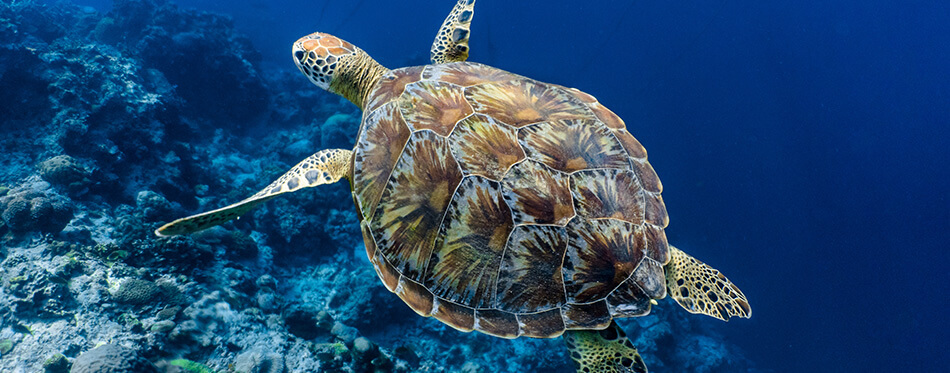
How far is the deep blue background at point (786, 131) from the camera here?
11.8 m

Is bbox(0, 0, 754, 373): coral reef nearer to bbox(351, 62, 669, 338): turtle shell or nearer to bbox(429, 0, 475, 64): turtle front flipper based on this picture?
bbox(351, 62, 669, 338): turtle shell

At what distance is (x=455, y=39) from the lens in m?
3.04

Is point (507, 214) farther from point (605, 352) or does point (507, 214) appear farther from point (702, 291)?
point (702, 291)

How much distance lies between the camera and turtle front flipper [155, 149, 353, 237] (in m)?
1.81

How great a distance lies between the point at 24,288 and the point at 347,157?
9.37ft

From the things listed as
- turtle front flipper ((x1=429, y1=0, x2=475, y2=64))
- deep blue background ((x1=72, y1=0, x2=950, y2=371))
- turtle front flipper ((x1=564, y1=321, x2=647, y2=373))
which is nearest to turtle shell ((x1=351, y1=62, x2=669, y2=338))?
turtle front flipper ((x1=564, y1=321, x2=647, y2=373))

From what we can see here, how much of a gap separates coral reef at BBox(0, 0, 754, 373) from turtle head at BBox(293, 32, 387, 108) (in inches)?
92.1

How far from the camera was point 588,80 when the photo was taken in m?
20.7

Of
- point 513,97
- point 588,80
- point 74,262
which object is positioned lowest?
point 74,262

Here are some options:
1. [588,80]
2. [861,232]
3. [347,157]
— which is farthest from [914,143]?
[347,157]

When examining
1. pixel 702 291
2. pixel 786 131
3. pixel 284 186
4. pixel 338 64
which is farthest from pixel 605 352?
pixel 786 131

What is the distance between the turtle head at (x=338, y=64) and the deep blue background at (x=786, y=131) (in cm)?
1163

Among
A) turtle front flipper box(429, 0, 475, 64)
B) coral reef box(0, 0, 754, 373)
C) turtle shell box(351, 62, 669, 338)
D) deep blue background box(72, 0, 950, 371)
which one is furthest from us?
deep blue background box(72, 0, 950, 371)

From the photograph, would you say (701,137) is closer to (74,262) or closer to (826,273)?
(826,273)
